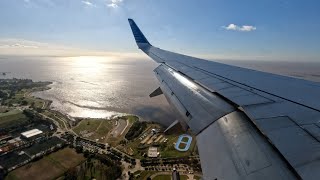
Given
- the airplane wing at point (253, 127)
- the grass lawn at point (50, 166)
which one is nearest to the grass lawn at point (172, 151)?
the grass lawn at point (50, 166)

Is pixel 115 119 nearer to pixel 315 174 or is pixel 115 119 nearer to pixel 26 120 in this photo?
pixel 26 120

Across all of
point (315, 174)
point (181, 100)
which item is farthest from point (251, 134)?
point (181, 100)

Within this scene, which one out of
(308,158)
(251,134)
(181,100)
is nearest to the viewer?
(308,158)

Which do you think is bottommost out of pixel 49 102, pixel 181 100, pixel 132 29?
pixel 49 102

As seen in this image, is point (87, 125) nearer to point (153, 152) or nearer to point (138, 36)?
point (153, 152)

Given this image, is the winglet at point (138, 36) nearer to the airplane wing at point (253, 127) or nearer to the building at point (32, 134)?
the airplane wing at point (253, 127)

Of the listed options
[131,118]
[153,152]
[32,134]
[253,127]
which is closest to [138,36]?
[253,127]
